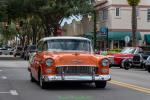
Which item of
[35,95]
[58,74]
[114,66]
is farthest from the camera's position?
[114,66]

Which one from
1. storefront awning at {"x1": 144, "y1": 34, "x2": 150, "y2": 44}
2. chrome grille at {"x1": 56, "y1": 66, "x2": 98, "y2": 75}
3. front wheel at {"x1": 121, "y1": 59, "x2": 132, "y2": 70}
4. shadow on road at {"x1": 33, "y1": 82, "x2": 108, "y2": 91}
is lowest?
front wheel at {"x1": 121, "y1": 59, "x2": 132, "y2": 70}

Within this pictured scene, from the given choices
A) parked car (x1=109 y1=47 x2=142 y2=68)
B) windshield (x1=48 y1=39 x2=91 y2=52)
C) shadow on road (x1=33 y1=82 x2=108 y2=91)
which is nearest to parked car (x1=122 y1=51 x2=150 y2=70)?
parked car (x1=109 y1=47 x2=142 y2=68)

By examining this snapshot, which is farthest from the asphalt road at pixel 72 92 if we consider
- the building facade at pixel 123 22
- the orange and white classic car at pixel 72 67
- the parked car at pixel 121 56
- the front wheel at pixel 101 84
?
the building facade at pixel 123 22

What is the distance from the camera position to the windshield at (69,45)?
18.5 metres

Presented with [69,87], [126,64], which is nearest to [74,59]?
[69,87]

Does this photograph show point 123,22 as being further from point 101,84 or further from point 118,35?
→ point 101,84

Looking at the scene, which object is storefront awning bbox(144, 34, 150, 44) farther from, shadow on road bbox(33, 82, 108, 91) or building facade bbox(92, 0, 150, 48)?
shadow on road bbox(33, 82, 108, 91)

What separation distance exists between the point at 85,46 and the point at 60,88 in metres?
1.78

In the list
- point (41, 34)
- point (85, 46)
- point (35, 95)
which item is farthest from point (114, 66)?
point (41, 34)

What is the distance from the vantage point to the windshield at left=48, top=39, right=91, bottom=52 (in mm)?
18547

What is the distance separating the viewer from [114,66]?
39969 millimetres

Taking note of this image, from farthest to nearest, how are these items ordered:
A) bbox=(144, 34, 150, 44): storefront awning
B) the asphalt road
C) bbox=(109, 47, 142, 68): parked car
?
1. bbox=(144, 34, 150, 44): storefront awning
2. bbox=(109, 47, 142, 68): parked car
3. the asphalt road

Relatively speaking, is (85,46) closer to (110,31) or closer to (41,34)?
(110,31)

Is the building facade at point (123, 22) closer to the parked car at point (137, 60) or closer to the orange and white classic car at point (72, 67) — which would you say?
the parked car at point (137, 60)
